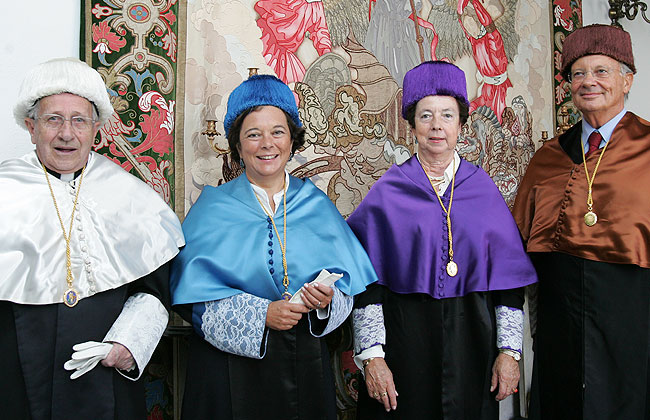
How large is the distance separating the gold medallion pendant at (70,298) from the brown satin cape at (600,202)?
6.45ft

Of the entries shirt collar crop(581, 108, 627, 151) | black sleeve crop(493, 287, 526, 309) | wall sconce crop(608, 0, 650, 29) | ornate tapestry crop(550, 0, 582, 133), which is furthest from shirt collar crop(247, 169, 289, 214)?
wall sconce crop(608, 0, 650, 29)

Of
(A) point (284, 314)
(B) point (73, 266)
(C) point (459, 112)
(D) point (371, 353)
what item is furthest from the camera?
(C) point (459, 112)

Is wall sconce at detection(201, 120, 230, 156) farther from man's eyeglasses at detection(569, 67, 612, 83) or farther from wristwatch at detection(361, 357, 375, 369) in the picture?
man's eyeglasses at detection(569, 67, 612, 83)

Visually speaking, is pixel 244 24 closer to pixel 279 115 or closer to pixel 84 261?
pixel 279 115

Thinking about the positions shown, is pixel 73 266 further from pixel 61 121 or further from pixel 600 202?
pixel 600 202

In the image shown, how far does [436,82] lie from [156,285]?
144 centimetres

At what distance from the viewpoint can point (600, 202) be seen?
2.76 m

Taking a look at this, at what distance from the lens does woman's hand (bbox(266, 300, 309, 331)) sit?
7.58ft

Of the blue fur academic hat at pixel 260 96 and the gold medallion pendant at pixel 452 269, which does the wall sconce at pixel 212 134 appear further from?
the gold medallion pendant at pixel 452 269

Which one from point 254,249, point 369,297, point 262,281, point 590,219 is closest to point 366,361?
point 369,297

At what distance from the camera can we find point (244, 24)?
3.34 m

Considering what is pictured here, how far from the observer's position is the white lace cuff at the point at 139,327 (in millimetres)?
2195

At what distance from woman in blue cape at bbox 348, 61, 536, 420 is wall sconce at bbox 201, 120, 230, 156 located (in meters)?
0.86

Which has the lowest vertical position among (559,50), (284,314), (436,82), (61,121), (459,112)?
(284,314)
